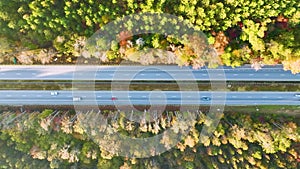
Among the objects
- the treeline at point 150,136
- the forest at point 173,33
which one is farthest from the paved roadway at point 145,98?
the forest at point 173,33

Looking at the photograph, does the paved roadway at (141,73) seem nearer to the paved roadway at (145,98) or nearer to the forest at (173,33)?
the paved roadway at (145,98)

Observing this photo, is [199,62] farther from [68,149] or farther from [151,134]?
[68,149]

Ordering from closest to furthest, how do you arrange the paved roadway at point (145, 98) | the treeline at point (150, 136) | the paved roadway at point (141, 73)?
1. the treeline at point (150, 136)
2. the paved roadway at point (141, 73)
3. the paved roadway at point (145, 98)

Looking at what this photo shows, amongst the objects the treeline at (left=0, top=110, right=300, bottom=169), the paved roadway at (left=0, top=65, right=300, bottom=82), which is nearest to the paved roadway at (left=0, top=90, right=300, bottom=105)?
the treeline at (left=0, top=110, right=300, bottom=169)

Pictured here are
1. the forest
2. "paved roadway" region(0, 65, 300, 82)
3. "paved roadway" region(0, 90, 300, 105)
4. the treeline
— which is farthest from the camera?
"paved roadway" region(0, 90, 300, 105)

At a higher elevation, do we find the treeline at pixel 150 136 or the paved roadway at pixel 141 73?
the paved roadway at pixel 141 73

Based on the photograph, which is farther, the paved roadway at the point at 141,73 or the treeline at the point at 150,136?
the paved roadway at the point at 141,73

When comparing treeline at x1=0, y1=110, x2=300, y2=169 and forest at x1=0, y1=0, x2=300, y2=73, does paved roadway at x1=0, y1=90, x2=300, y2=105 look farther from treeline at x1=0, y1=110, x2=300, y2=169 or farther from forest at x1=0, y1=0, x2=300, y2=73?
forest at x1=0, y1=0, x2=300, y2=73
